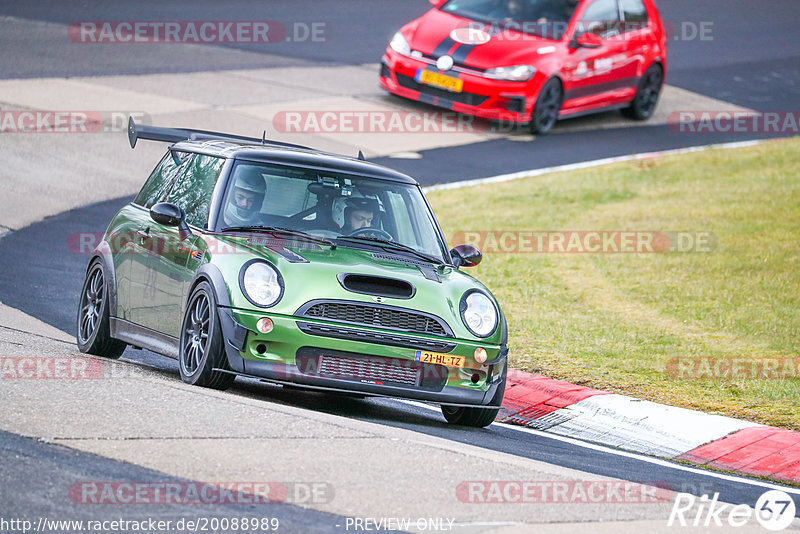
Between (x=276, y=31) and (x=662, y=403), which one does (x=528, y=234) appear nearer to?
(x=662, y=403)

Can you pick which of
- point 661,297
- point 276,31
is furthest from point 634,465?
point 276,31

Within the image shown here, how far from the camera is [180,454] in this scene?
6.39m

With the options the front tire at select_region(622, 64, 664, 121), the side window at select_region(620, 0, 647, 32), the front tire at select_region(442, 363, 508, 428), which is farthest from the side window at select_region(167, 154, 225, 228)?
the front tire at select_region(622, 64, 664, 121)

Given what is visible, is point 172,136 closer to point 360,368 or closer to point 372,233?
point 372,233

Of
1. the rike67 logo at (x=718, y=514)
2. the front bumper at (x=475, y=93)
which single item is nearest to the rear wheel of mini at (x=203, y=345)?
the rike67 logo at (x=718, y=514)

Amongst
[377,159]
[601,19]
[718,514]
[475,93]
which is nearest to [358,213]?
[718,514]

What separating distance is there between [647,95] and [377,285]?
14.6 m

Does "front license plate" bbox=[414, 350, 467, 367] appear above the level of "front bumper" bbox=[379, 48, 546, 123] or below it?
below

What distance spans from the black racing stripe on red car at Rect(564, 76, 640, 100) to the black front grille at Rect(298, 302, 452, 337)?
12.5m

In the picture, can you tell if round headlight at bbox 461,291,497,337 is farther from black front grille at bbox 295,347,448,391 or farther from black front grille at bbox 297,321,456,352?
black front grille at bbox 295,347,448,391

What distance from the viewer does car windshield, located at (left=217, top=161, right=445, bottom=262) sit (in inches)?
340

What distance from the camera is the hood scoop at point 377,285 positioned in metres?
7.95

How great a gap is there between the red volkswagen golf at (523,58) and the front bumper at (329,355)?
11.6 m

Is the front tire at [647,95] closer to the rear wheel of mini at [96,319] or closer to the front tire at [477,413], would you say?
the rear wheel of mini at [96,319]
